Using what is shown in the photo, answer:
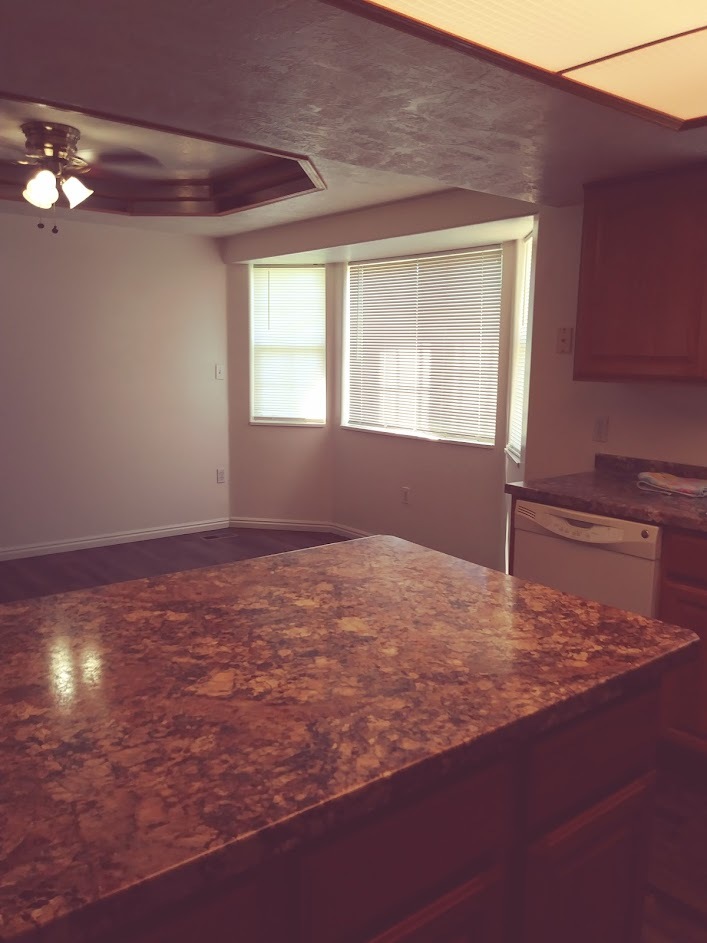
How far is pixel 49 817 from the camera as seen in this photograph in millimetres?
744

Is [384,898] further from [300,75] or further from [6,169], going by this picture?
[6,169]

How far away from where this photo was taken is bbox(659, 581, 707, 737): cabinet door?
252 centimetres

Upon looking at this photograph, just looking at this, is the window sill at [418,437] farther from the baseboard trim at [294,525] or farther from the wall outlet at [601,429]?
the wall outlet at [601,429]

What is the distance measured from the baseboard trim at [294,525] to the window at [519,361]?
1788 mm

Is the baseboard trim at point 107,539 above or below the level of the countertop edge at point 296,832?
below

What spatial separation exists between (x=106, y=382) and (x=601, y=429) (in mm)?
3596

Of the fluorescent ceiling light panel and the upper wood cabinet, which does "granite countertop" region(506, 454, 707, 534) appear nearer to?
the upper wood cabinet

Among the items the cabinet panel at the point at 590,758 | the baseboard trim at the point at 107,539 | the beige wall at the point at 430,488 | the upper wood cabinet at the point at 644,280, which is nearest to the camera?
the cabinet panel at the point at 590,758

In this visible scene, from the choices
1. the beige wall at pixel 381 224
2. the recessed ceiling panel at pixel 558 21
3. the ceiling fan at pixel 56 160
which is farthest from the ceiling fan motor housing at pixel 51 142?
the recessed ceiling panel at pixel 558 21

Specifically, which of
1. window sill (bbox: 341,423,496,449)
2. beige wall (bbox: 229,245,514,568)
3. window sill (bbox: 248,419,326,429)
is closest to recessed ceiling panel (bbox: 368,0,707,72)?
beige wall (bbox: 229,245,514,568)

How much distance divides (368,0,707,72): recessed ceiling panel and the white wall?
13.4 ft

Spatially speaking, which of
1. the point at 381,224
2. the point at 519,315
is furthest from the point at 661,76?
the point at 381,224

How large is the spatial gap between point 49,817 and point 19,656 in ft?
1.52

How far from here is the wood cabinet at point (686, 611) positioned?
8.23 ft
